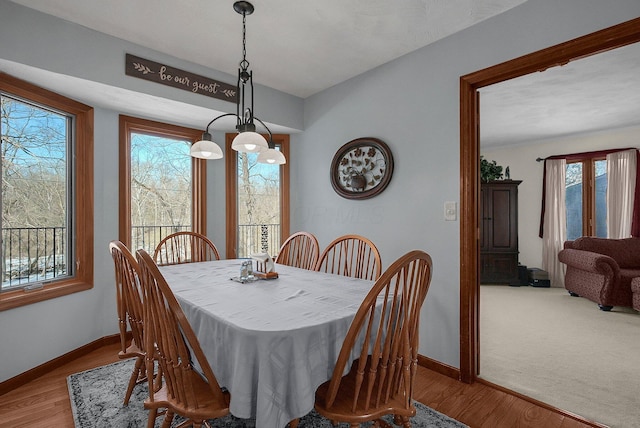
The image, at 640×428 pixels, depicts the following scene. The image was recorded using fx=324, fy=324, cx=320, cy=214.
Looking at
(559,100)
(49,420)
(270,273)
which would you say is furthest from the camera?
(559,100)

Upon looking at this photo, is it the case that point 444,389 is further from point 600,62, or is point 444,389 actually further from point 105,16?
point 105,16

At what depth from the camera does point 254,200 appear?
3.93 meters

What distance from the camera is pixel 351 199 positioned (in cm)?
328

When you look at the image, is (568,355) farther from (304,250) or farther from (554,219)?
(554,219)

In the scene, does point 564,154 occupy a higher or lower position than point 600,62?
lower

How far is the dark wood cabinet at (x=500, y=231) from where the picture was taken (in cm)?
538

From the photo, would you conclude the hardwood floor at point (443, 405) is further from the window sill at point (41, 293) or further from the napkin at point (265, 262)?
the napkin at point (265, 262)

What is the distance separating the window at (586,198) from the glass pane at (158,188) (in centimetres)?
598

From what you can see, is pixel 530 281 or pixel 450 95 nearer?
pixel 450 95

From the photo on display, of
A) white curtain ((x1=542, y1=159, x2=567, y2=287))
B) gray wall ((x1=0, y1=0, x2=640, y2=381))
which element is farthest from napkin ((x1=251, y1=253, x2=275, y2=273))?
white curtain ((x1=542, y1=159, x2=567, y2=287))

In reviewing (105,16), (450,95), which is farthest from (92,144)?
(450,95)

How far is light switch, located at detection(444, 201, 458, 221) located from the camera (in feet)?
7.93

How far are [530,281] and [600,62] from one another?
3725mm

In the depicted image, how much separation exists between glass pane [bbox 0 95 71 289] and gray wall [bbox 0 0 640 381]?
243 mm
